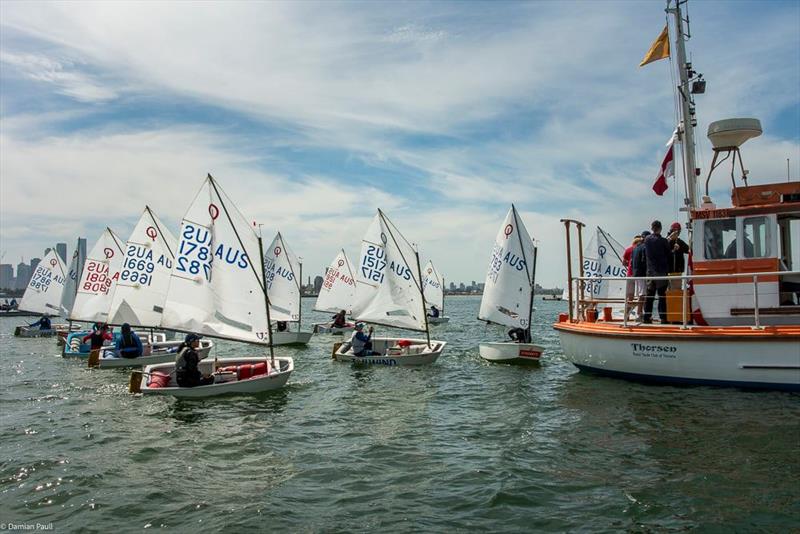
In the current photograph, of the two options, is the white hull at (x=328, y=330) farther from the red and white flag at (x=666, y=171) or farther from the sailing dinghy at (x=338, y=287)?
the red and white flag at (x=666, y=171)

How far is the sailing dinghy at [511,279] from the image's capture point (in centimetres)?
2598

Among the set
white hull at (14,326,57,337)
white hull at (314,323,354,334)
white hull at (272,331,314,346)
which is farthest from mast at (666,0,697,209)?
white hull at (14,326,57,337)

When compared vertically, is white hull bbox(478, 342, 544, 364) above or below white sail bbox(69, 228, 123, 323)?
below

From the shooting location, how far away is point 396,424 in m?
14.5

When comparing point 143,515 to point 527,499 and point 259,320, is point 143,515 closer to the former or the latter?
point 527,499

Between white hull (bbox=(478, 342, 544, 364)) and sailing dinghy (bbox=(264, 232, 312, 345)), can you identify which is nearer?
white hull (bbox=(478, 342, 544, 364))

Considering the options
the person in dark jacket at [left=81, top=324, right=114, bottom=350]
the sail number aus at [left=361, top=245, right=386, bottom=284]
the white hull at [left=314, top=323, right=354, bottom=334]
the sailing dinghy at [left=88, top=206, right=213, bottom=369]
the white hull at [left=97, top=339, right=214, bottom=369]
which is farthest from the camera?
the white hull at [left=314, top=323, right=354, bottom=334]

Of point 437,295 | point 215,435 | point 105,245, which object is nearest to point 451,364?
point 215,435

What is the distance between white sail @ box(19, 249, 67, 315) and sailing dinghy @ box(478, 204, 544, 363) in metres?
40.0

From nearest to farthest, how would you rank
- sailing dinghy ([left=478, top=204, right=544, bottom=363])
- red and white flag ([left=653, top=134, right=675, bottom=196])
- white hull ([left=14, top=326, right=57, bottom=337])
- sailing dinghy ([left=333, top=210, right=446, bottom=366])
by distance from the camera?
red and white flag ([left=653, top=134, right=675, bottom=196]) → sailing dinghy ([left=478, top=204, right=544, bottom=363]) → sailing dinghy ([left=333, top=210, right=446, bottom=366]) → white hull ([left=14, top=326, right=57, bottom=337])

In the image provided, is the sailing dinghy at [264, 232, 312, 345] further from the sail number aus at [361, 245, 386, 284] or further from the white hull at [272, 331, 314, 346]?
the sail number aus at [361, 245, 386, 284]

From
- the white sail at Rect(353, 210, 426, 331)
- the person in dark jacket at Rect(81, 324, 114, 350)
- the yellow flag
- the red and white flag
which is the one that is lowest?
the person in dark jacket at Rect(81, 324, 114, 350)

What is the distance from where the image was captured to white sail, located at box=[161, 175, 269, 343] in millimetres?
19500

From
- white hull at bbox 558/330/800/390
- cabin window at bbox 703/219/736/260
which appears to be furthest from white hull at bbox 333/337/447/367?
cabin window at bbox 703/219/736/260
